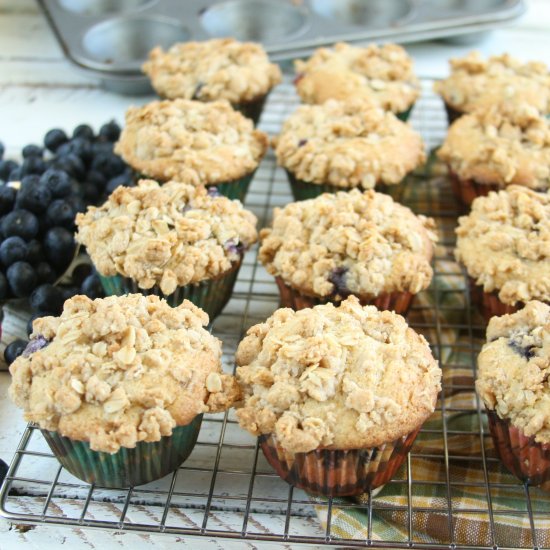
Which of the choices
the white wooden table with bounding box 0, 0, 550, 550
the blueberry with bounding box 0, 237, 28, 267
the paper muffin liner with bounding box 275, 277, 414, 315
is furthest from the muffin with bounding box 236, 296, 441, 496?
the white wooden table with bounding box 0, 0, 550, 550

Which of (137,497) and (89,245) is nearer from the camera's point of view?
(137,497)

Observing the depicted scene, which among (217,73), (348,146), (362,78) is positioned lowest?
(362,78)

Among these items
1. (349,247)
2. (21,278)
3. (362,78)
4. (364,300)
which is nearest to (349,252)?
(349,247)

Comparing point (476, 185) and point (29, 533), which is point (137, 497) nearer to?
point (29, 533)

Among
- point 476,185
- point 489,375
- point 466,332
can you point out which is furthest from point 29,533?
point 476,185

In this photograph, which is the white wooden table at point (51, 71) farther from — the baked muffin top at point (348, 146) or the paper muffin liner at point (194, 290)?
the baked muffin top at point (348, 146)

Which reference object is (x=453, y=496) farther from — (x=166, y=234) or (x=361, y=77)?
(x=361, y=77)
